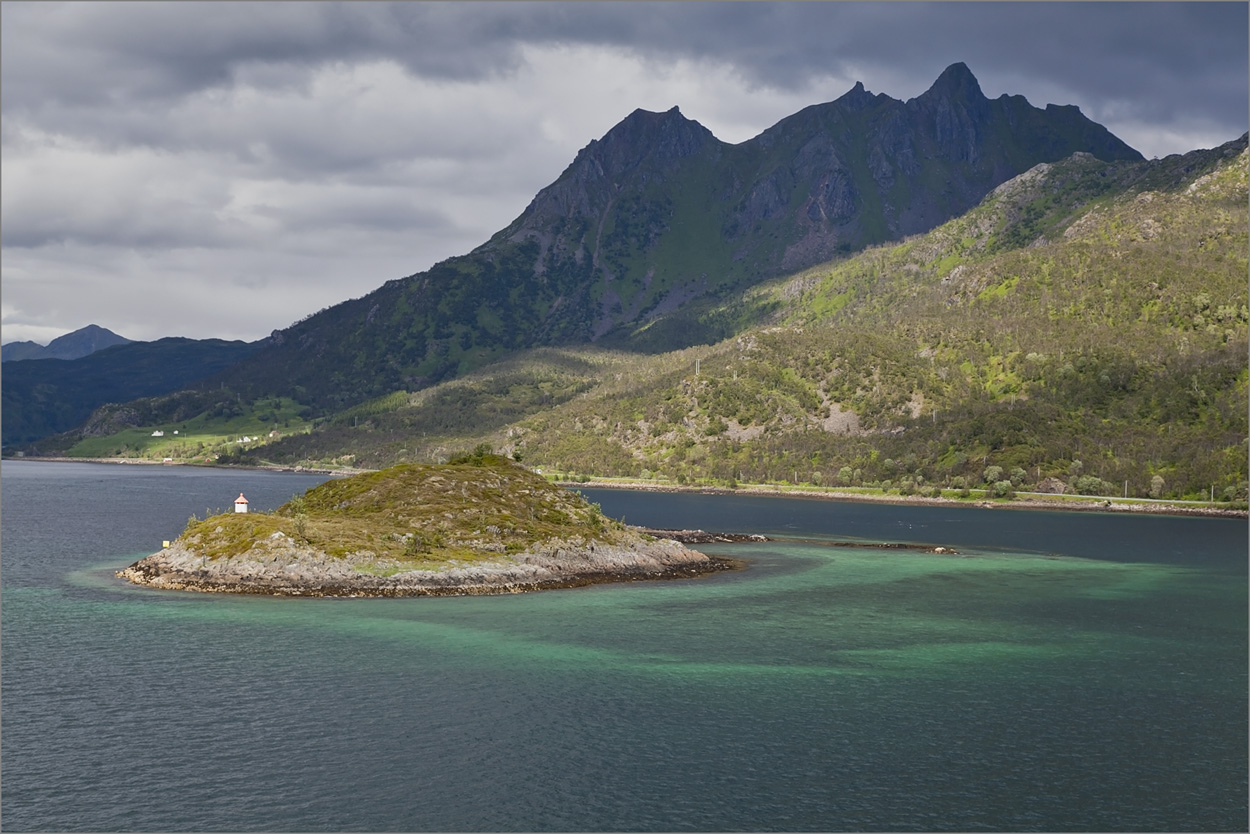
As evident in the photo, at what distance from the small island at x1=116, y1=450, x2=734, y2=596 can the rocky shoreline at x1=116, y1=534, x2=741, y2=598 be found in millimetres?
115

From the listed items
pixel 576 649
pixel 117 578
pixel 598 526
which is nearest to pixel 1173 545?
pixel 598 526

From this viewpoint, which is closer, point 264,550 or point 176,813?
point 176,813

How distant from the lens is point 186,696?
180ft

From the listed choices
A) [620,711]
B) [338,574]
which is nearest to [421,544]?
[338,574]

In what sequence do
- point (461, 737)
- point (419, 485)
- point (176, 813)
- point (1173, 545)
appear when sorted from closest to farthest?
point (176, 813)
point (461, 737)
point (419, 485)
point (1173, 545)

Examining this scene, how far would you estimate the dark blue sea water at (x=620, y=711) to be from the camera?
4059cm

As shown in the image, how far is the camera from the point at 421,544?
335 ft

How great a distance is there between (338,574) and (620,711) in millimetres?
48040

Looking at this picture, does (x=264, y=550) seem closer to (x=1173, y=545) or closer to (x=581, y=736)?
(x=581, y=736)

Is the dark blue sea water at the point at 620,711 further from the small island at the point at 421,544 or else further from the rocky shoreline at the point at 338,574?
the small island at the point at 421,544

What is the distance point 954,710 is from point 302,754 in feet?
116

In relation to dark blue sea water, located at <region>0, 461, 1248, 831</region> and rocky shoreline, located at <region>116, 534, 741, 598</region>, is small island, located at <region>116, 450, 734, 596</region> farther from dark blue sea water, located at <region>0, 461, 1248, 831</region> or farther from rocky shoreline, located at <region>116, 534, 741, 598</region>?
dark blue sea water, located at <region>0, 461, 1248, 831</region>

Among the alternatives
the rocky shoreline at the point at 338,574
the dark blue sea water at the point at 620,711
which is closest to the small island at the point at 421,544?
the rocky shoreline at the point at 338,574

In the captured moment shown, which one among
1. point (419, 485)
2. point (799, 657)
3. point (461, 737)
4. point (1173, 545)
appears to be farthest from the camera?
point (1173, 545)
